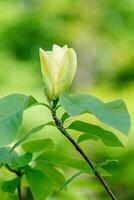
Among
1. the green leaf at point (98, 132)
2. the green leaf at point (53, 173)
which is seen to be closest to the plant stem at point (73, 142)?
the green leaf at point (98, 132)

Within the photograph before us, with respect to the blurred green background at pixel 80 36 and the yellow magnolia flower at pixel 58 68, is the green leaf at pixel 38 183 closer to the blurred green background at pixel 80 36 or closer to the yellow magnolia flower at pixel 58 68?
the yellow magnolia flower at pixel 58 68

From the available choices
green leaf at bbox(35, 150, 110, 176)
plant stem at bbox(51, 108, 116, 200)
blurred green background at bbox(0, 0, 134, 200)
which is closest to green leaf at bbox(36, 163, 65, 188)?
green leaf at bbox(35, 150, 110, 176)

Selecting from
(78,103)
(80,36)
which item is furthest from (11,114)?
(80,36)

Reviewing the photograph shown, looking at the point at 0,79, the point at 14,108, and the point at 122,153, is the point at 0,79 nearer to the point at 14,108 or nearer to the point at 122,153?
the point at 122,153

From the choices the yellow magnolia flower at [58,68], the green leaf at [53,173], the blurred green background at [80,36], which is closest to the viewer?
the yellow magnolia flower at [58,68]

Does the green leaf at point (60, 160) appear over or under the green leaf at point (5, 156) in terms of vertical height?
under

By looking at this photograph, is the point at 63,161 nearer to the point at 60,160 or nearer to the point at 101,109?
the point at 60,160
